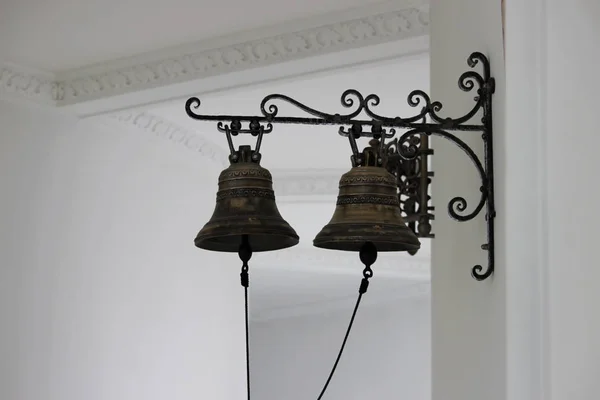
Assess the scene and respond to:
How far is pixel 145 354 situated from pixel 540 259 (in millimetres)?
2836

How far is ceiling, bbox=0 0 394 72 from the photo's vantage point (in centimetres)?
247

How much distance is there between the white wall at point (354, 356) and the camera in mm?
7031

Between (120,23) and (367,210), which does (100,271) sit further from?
(367,210)

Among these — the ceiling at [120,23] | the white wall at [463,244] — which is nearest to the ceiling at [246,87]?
the ceiling at [120,23]

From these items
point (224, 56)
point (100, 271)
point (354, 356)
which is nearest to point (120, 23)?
point (224, 56)

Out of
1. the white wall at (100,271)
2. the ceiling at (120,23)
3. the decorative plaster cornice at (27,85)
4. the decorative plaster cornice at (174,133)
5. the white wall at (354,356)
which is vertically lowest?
the white wall at (354,356)

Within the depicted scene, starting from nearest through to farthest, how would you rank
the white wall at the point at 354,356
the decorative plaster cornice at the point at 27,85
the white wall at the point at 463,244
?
the white wall at the point at 463,244 → the decorative plaster cornice at the point at 27,85 → the white wall at the point at 354,356

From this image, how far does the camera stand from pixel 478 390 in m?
1.24

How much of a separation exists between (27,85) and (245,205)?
185 centimetres

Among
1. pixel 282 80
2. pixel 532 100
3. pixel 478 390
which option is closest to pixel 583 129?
pixel 532 100

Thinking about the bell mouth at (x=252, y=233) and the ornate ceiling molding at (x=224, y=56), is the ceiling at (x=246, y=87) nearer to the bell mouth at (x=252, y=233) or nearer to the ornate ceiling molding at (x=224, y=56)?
the ornate ceiling molding at (x=224, y=56)

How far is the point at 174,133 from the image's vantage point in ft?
12.6

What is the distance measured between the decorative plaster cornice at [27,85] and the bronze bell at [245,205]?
1.76 m

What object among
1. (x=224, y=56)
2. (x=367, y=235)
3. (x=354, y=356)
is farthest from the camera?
(x=354, y=356)
